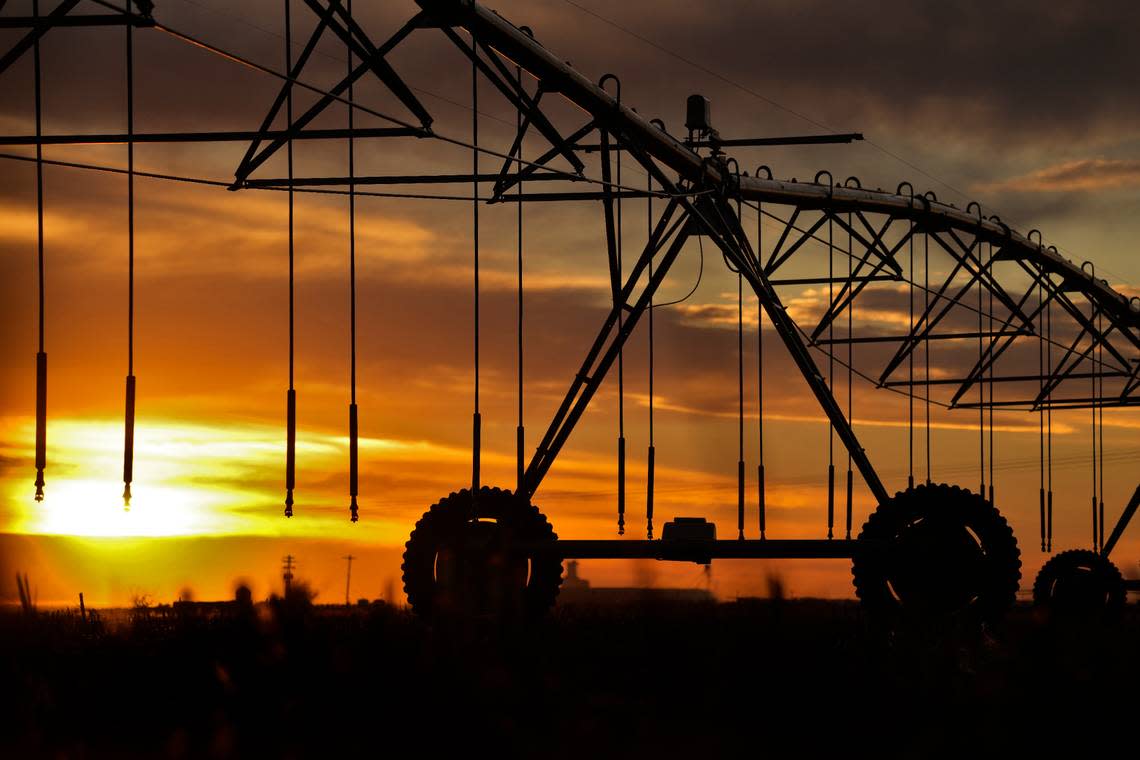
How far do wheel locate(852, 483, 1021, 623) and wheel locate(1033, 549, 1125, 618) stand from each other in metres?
7.21

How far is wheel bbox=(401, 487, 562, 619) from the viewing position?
2186cm

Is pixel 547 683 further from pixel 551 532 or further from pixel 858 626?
pixel 551 532

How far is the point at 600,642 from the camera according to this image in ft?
55.4

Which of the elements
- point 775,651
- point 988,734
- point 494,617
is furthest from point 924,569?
point 988,734

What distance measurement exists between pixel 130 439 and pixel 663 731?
5.85 m

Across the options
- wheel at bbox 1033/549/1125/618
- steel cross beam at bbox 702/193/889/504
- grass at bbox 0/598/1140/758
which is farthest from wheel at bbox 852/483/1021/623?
wheel at bbox 1033/549/1125/618

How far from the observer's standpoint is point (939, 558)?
2228 centimetres

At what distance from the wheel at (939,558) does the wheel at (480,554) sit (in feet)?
14.6

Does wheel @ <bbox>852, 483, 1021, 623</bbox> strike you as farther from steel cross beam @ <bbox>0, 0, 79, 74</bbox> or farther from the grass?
steel cross beam @ <bbox>0, 0, 79, 74</bbox>

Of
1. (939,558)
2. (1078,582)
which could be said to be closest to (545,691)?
(939,558)

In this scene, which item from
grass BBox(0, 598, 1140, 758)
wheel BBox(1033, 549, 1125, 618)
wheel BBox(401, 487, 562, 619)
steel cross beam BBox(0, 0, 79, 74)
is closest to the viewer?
grass BBox(0, 598, 1140, 758)

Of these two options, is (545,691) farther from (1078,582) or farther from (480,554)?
(1078,582)

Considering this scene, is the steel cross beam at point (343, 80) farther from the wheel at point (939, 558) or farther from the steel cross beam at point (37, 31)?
the wheel at point (939, 558)

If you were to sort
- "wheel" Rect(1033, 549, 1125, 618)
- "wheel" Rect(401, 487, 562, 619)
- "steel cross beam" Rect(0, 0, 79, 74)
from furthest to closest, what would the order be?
"wheel" Rect(1033, 549, 1125, 618) → "wheel" Rect(401, 487, 562, 619) → "steel cross beam" Rect(0, 0, 79, 74)
